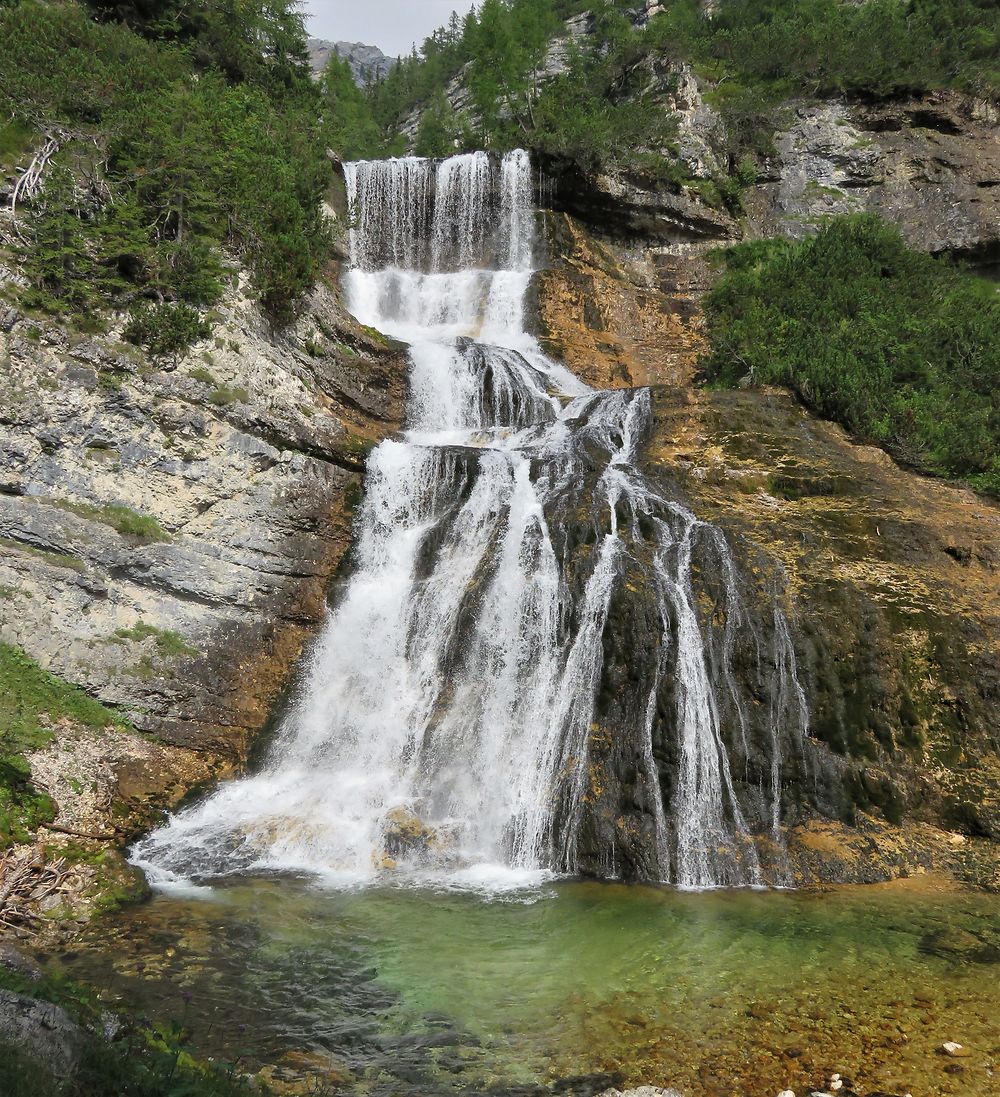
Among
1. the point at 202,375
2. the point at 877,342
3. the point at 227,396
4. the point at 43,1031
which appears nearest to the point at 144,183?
the point at 202,375

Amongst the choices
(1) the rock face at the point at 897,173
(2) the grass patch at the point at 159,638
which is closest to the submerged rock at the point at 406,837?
(2) the grass patch at the point at 159,638

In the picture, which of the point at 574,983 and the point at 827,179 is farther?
the point at 827,179

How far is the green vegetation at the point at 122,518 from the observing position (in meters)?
12.2

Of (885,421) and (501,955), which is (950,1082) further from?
(885,421)

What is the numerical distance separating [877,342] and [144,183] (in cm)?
Answer: 1803

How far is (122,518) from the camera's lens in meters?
12.5

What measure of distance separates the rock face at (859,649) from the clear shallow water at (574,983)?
1084 millimetres

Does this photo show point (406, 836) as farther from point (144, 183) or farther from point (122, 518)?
point (144, 183)

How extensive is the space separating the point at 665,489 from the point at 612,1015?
32.7 feet

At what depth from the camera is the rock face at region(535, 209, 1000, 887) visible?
33.5ft

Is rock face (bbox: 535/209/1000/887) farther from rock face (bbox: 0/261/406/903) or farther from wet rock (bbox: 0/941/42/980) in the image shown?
wet rock (bbox: 0/941/42/980)

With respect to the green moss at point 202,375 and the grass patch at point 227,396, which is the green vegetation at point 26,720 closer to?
the grass patch at point 227,396

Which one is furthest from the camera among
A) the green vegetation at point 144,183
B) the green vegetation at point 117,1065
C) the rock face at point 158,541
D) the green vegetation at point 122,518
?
the green vegetation at point 144,183

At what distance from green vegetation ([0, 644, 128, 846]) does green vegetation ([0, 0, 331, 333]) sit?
258 inches
